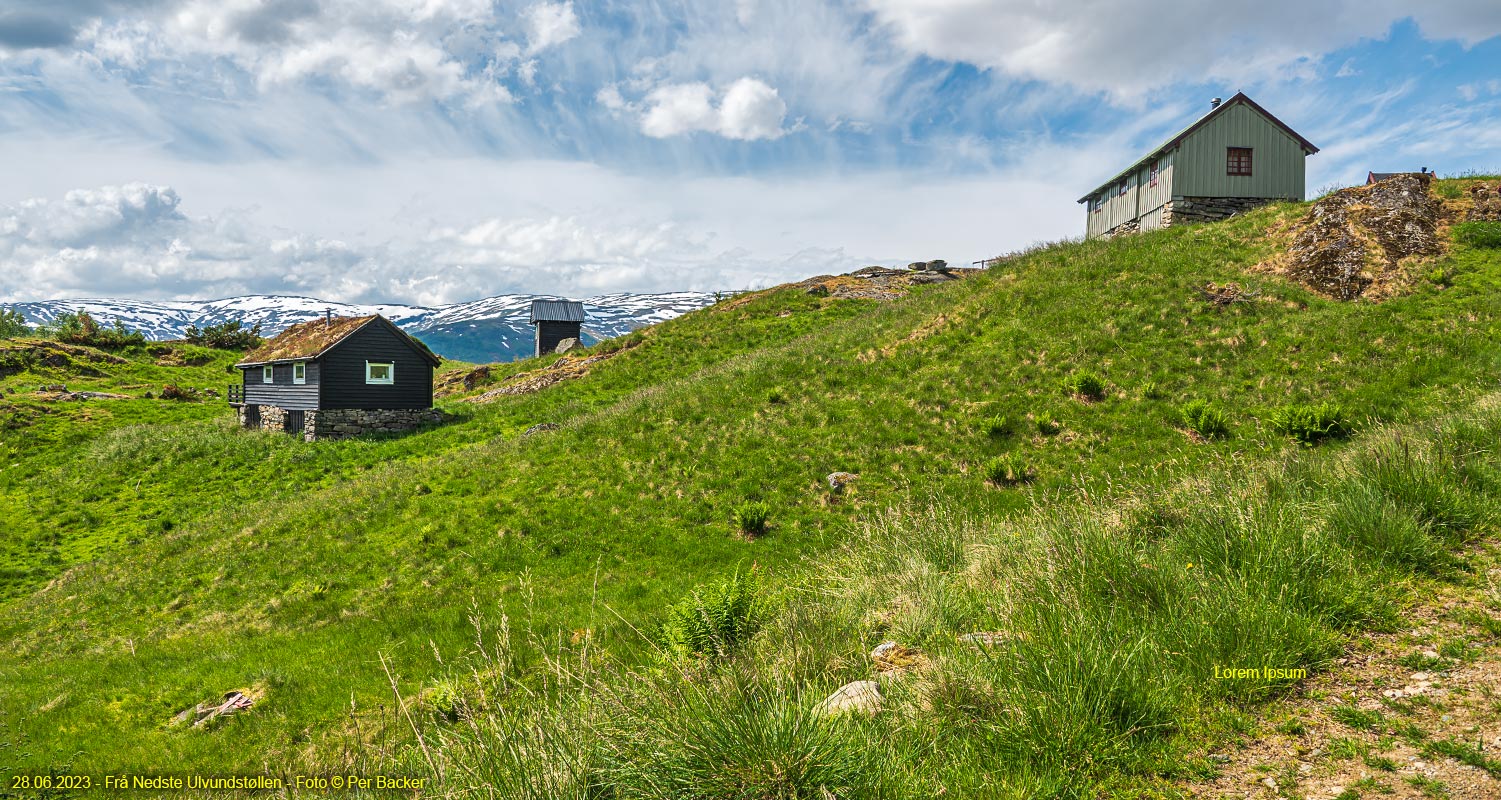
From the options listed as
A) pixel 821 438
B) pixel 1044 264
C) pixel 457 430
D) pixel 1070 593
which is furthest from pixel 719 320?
pixel 1070 593

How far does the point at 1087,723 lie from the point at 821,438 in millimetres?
15320

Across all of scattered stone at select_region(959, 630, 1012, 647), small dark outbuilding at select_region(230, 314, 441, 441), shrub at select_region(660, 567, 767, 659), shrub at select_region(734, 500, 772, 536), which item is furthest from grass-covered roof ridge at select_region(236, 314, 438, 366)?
scattered stone at select_region(959, 630, 1012, 647)

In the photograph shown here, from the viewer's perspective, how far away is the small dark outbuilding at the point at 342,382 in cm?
3691

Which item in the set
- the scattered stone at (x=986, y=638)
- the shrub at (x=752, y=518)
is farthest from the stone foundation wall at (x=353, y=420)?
the scattered stone at (x=986, y=638)

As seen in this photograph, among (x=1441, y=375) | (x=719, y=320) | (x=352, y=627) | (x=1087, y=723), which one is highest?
(x=719, y=320)

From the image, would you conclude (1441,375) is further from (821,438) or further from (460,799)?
(460,799)

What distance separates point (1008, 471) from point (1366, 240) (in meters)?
18.5

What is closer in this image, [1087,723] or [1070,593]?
[1087,723]

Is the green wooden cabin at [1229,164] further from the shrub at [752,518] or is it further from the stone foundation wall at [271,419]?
the stone foundation wall at [271,419]

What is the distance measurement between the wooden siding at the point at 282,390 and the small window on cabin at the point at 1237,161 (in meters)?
51.0

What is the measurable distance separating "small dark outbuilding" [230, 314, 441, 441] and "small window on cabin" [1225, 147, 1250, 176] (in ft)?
151

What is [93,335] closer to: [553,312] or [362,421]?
[553,312]

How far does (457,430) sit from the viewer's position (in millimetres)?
33000

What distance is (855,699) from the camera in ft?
18.8
